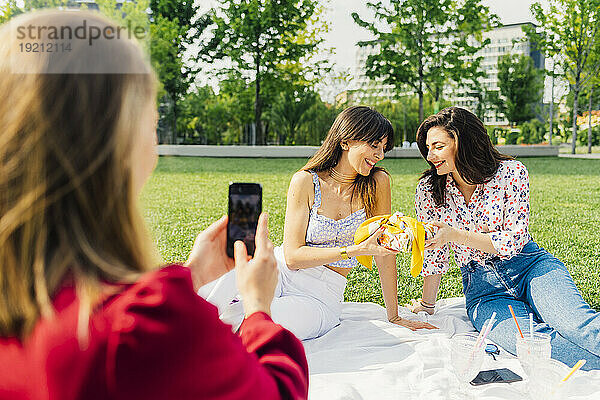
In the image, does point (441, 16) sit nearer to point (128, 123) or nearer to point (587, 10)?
point (587, 10)

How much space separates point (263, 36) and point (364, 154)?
20.5 metres

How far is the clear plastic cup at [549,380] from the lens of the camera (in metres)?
2.28

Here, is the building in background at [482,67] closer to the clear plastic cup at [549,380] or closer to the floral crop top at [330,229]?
the floral crop top at [330,229]

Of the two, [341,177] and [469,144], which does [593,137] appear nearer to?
[469,144]

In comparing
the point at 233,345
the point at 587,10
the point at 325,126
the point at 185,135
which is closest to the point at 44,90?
the point at 233,345

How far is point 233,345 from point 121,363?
0.20m

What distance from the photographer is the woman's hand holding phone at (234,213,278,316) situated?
1.31 m

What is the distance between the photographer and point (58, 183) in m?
0.91

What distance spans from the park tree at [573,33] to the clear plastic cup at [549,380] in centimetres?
2564

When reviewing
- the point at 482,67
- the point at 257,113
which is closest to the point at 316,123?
the point at 257,113

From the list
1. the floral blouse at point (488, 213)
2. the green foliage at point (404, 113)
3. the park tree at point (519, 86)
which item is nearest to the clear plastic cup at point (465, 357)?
the floral blouse at point (488, 213)

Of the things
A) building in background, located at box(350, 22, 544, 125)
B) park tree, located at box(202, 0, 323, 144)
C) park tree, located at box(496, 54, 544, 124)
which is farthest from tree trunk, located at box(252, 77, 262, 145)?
park tree, located at box(496, 54, 544, 124)

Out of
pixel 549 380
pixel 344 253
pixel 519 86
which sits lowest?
pixel 549 380

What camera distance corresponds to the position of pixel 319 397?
258 centimetres
